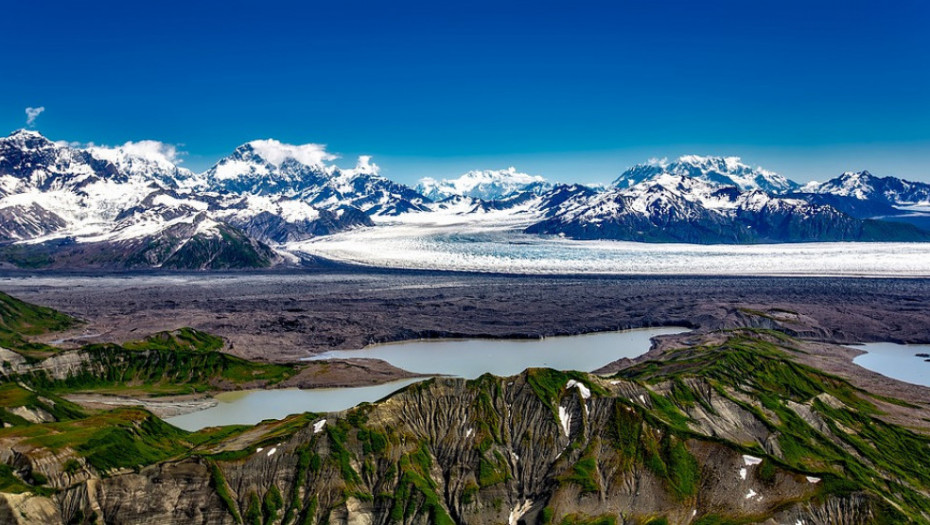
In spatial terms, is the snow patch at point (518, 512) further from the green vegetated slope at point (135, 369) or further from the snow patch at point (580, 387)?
the green vegetated slope at point (135, 369)

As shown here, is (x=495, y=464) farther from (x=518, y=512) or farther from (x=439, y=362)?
(x=439, y=362)

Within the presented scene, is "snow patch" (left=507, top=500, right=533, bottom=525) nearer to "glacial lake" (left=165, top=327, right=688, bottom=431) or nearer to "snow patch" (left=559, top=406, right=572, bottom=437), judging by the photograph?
"snow patch" (left=559, top=406, right=572, bottom=437)

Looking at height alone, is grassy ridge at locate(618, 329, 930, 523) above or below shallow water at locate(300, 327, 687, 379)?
above

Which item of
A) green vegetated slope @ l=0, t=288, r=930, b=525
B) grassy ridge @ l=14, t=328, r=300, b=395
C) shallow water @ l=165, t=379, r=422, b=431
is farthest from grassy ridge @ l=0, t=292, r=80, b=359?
green vegetated slope @ l=0, t=288, r=930, b=525

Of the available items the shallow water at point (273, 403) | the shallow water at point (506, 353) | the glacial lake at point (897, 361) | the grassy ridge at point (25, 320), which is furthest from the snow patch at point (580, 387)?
the grassy ridge at point (25, 320)

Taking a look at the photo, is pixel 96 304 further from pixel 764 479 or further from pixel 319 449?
pixel 764 479

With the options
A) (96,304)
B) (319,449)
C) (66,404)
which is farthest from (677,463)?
(96,304)

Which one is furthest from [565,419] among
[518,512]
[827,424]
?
[827,424]
